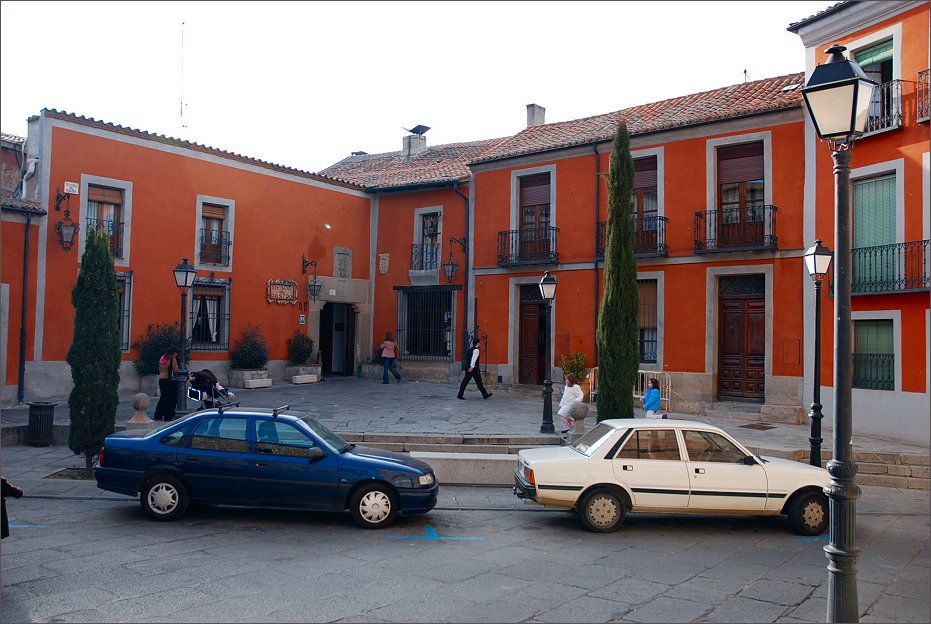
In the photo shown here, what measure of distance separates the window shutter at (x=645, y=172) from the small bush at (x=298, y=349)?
37.0ft

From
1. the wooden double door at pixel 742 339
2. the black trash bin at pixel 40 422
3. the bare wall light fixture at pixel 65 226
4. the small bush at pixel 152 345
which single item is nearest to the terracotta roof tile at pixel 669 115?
the wooden double door at pixel 742 339

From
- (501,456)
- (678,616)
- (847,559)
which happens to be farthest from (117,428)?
(847,559)

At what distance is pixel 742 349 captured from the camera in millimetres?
17734

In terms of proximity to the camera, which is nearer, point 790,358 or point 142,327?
point 790,358

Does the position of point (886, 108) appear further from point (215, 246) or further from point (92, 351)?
point (215, 246)

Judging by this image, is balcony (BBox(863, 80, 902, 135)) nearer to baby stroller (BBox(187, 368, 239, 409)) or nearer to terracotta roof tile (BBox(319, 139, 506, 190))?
terracotta roof tile (BBox(319, 139, 506, 190))

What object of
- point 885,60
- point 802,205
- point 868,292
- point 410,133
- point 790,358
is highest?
point 410,133

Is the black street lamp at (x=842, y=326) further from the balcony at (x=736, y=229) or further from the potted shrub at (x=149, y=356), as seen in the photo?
the potted shrub at (x=149, y=356)

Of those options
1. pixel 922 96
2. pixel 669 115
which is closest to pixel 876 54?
pixel 922 96

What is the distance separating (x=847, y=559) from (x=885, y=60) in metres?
13.8

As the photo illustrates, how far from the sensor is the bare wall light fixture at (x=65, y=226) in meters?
17.3

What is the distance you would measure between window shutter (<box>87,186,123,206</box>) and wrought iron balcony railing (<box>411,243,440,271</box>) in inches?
371

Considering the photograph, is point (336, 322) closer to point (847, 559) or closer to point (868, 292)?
point (868, 292)

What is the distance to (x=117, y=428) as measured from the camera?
1347cm
